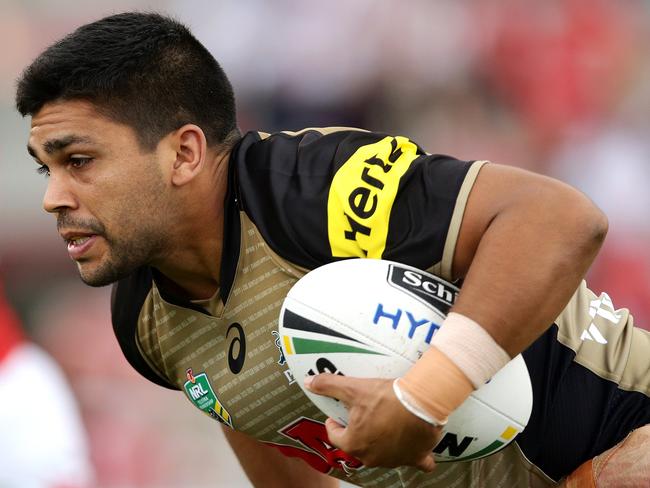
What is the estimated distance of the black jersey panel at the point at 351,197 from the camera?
267cm

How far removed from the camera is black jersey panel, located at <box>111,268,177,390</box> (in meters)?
3.40

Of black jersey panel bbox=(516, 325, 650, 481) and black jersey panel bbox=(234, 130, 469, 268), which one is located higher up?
black jersey panel bbox=(234, 130, 469, 268)

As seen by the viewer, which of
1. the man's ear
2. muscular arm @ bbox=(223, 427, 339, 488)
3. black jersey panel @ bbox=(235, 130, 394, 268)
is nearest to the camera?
black jersey panel @ bbox=(235, 130, 394, 268)

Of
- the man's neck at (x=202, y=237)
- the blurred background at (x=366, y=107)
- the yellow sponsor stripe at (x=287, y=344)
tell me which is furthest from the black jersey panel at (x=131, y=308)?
the blurred background at (x=366, y=107)

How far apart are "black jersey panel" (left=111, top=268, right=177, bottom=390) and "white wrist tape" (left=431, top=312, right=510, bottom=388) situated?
3.91 feet

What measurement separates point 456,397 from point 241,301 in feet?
2.56

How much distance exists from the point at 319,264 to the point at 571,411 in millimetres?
810

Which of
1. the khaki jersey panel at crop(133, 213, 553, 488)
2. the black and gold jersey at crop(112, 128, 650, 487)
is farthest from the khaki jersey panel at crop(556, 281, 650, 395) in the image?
the khaki jersey panel at crop(133, 213, 553, 488)

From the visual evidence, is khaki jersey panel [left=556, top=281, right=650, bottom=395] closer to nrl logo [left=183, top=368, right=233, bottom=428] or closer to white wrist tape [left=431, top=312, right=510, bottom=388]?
white wrist tape [left=431, top=312, right=510, bottom=388]

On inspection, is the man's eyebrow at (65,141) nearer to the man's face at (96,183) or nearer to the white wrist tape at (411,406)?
the man's face at (96,183)

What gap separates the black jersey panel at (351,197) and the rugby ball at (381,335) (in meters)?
0.08

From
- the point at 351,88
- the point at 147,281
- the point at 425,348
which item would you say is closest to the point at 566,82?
the point at 351,88

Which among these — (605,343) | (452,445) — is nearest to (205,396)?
(452,445)

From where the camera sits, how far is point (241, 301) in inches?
118
